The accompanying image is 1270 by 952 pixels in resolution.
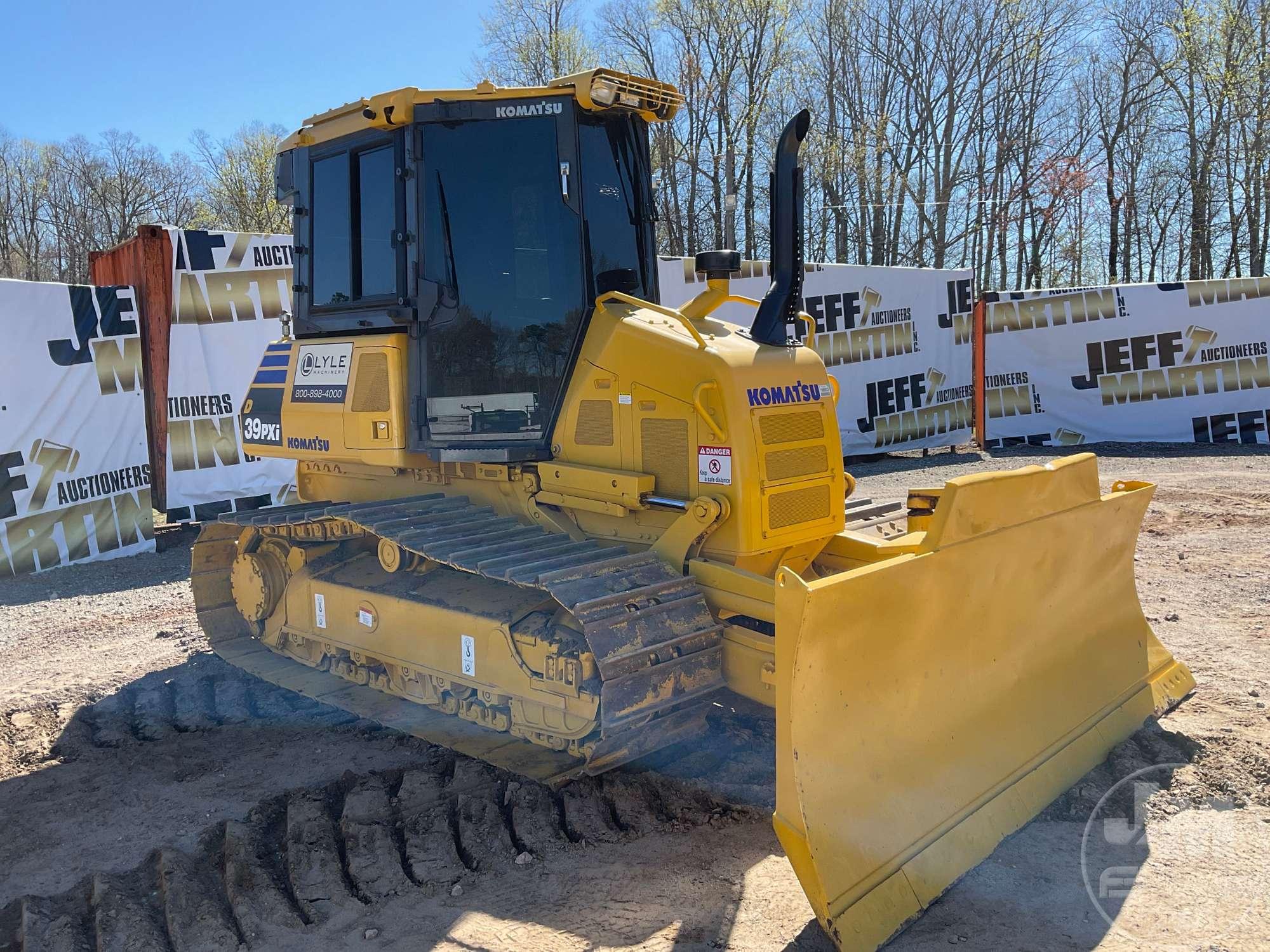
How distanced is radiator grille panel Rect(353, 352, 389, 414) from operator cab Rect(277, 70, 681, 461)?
157 millimetres

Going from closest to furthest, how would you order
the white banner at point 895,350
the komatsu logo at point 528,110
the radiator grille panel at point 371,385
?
the komatsu logo at point 528,110, the radiator grille panel at point 371,385, the white banner at point 895,350

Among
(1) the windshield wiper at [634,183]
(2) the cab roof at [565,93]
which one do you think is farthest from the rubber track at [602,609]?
(2) the cab roof at [565,93]

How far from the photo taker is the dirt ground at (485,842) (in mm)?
3301

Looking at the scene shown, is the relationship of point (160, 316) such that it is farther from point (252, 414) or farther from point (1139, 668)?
point (1139, 668)

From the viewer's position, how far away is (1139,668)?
189 inches

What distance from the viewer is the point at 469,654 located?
4.45m

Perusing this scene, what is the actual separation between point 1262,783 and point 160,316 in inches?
391

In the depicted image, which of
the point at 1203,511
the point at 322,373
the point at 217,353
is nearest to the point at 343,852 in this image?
the point at 322,373

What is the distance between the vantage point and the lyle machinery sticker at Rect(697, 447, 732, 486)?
4.20 metres

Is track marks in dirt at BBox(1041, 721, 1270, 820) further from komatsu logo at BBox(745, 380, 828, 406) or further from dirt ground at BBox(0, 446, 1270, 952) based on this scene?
komatsu logo at BBox(745, 380, 828, 406)

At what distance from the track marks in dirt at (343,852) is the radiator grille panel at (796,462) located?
1.40 m

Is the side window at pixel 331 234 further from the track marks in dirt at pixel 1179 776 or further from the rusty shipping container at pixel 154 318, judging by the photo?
the rusty shipping container at pixel 154 318

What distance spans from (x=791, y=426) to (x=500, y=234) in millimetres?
1616

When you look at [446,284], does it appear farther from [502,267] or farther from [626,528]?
[626,528]
